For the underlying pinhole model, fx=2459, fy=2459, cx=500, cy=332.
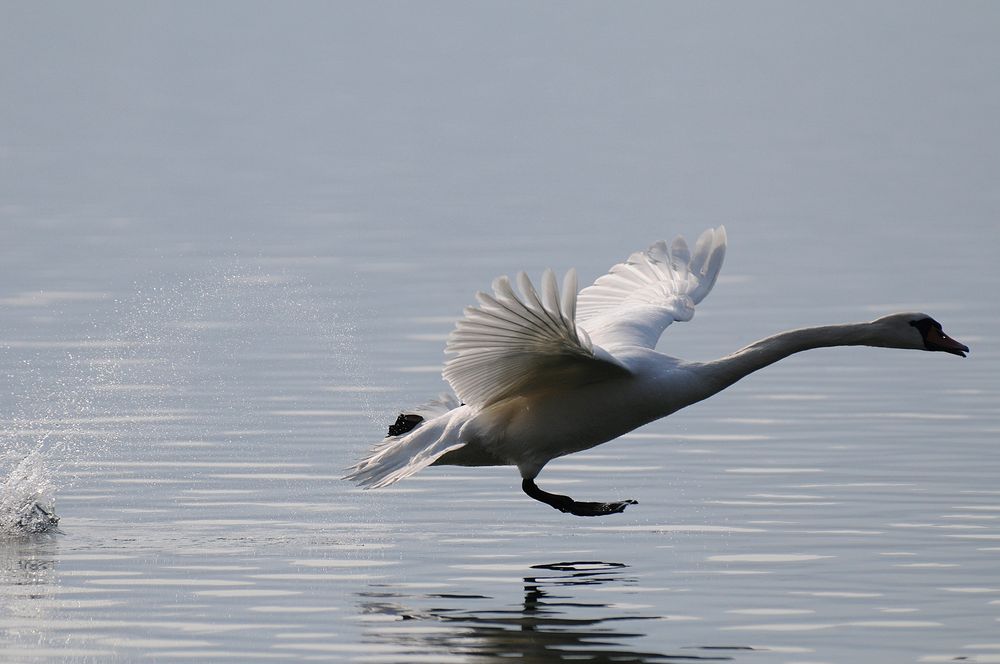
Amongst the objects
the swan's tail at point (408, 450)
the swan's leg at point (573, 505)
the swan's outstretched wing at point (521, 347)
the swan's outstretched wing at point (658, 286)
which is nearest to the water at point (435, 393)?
the swan's leg at point (573, 505)

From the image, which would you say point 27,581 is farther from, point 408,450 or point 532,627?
point 532,627

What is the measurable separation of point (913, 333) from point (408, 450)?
3116 millimetres

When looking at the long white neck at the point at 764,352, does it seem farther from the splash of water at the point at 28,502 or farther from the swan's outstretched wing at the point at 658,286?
the splash of water at the point at 28,502

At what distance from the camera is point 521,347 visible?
13516 mm

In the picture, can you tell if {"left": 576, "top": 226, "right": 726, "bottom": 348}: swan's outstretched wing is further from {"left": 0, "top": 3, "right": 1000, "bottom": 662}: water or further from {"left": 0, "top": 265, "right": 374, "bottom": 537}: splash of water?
{"left": 0, "top": 265, "right": 374, "bottom": 537}: splash of water

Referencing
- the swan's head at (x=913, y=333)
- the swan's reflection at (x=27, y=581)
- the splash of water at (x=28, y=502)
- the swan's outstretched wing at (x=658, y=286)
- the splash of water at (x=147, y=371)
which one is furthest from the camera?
the splash of water at (x=147, y=371)

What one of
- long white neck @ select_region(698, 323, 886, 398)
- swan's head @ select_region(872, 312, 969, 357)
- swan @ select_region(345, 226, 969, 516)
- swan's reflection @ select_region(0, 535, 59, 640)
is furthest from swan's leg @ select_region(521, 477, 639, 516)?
swan's reflection @ select_region(0, 535, 59, 640)

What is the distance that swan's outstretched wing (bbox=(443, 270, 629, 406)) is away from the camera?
1279cm

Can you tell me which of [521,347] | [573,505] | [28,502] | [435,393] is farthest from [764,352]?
[435,393]

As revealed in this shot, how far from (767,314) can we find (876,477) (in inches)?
315

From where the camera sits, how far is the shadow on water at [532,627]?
12.1 meters

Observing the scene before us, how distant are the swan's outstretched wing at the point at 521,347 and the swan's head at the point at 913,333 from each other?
1.71 metres

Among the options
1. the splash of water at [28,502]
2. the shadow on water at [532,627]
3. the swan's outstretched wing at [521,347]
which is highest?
the swan's outstretched wing at [521,347]

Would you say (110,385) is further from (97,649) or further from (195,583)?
(97,649)
